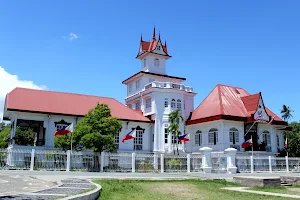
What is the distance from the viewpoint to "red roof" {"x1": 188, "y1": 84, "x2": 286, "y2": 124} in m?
31.9

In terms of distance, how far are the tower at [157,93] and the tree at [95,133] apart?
888 centimetres

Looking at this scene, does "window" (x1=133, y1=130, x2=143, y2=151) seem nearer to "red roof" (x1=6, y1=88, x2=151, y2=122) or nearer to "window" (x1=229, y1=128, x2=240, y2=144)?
"red roof" (x1=6, y1=88, x2=151, y2=122)

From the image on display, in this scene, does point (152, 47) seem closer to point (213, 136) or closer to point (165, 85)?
point (165, 85)

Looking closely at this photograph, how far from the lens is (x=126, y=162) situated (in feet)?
79.2

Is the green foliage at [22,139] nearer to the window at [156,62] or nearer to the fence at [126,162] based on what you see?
the fence at [126,162]

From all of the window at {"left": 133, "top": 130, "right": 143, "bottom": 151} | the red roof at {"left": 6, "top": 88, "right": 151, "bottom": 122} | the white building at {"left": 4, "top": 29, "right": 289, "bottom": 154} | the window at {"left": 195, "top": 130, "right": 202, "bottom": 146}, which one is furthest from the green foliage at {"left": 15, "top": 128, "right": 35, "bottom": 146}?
the window at {"left": 195, "top": 130, "right": 202, "bottom": 146}

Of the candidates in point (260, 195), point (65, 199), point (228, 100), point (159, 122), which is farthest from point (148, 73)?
point (65, 199)

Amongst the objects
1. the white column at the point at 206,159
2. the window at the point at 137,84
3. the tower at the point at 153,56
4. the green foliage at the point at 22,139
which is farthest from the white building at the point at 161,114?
the white column at the point at 206,159

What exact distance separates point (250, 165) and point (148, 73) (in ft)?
51.6

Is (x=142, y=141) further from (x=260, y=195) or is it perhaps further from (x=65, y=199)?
(x=65, y=199)

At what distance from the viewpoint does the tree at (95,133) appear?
78.5ft

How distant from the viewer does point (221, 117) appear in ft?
100

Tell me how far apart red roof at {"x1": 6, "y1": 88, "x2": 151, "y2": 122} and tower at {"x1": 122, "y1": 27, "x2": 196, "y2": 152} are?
5.64 feet

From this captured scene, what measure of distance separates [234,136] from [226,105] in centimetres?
320
